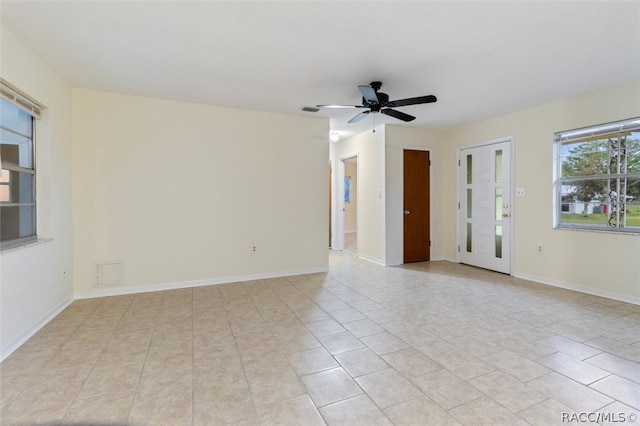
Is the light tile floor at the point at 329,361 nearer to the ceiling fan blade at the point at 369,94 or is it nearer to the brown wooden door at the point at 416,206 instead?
the brown wooden door at the point at 416,206

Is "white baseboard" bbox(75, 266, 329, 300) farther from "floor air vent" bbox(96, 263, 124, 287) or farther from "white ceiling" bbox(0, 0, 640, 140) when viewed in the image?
"white ceiling" bbox(0, 0, 640, 140)

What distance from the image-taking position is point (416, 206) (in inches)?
224

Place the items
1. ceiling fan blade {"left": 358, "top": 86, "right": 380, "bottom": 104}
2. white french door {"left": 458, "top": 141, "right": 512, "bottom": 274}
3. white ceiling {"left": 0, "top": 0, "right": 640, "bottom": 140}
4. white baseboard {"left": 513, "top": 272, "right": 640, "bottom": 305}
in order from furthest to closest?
white french door {"left": 458, "top": 141, "right": 512, "bottom": 274}, white baseboard {"left": 513, "top": 272, "right": 640, "bottom": 305}, ceiling fan blade {"left": 358, "top": 86, "right": 380, "bottom": 104}, white ceiling {"left": 0, "top": 0, "right": 640, "bottom": 140}

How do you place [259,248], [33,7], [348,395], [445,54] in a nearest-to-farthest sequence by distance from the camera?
[348,395], [33,7], [445,54], [259,248]

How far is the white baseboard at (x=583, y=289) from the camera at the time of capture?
11.2ft

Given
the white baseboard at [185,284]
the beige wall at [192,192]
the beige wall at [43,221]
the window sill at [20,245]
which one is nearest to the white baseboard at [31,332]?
the beige wall at [43,221]

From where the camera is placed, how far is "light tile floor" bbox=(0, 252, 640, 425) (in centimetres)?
169

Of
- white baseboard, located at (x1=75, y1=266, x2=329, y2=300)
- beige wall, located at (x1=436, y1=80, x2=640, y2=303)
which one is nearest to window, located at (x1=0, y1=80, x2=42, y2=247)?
white baseboard, located at (x1=75, y1=266, x2=329, y2=300)

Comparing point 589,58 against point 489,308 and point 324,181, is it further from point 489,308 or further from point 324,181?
point 324,181

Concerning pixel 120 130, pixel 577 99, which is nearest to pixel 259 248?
pixel 120 130

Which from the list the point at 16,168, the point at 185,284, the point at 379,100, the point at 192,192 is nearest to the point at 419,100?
the point at 379,100

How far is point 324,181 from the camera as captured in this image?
491 centimetres

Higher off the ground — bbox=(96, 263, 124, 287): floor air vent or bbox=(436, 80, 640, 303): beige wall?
bbox=(436, 80, 640, 303): beige wall

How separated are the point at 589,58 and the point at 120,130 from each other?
5074 mm
